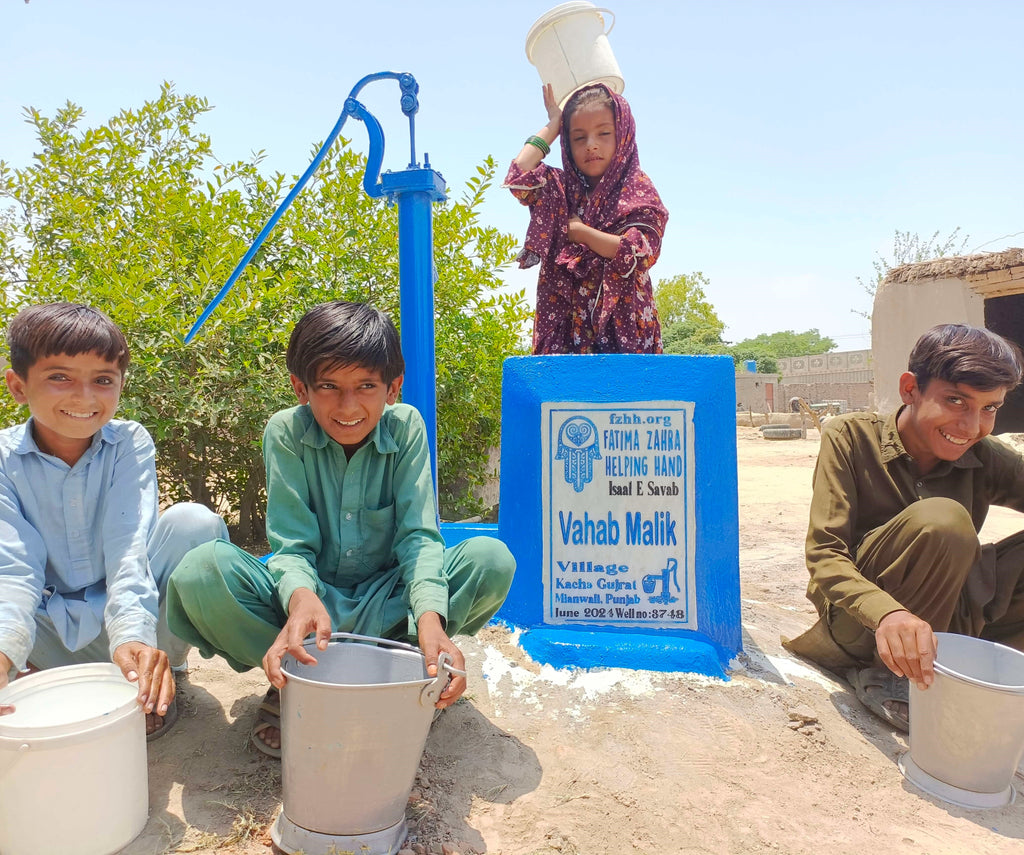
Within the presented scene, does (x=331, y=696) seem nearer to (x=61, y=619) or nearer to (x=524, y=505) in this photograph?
(x=61, y=619)

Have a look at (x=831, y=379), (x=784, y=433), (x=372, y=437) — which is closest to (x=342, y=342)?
(x=372, y=437)

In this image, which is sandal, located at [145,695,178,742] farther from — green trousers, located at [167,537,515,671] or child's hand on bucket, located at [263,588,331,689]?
child's hand on bucket, located at [263,588,331,689]

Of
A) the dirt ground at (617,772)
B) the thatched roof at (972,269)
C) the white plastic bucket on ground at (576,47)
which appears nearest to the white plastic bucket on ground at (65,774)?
the dirt ground at (617,772)

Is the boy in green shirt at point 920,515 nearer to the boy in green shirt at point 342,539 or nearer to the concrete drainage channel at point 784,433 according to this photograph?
the boy in green shirt at point 342,539

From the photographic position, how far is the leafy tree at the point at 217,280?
3402mm

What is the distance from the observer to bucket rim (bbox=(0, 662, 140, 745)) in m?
1.25

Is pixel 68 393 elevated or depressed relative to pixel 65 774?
elevated

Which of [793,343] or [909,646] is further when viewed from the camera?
[793,343]

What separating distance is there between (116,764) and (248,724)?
1.97ft

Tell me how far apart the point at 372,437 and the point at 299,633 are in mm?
583

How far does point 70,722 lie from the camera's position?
4.13 feet

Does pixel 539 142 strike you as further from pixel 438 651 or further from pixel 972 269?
pixel 972 269

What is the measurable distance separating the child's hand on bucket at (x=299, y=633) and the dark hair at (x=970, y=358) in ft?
5.93

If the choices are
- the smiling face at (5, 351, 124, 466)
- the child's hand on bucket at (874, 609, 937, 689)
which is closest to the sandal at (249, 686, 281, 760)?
the smiling face at (5, 351, 124, 466)
